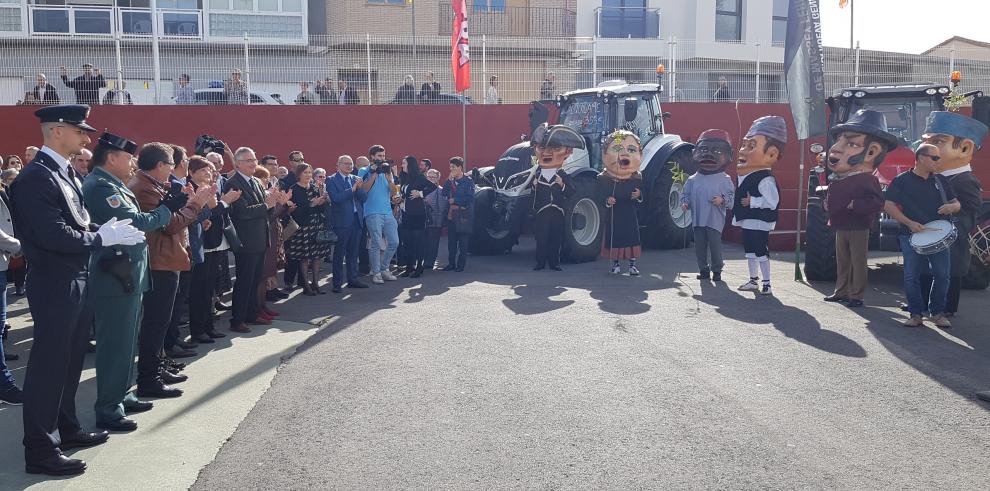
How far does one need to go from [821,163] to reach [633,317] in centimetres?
441

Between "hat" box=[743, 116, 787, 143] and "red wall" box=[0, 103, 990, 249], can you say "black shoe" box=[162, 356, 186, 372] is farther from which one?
"red wall" box=[0, 103, 990, 249]

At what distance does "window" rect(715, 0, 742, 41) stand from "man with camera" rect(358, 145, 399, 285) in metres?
20.8

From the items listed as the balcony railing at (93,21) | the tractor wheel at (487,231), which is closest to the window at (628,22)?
the balcony railing at (93,21)

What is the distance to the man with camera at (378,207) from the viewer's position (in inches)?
447

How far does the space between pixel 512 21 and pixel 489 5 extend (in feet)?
3.21

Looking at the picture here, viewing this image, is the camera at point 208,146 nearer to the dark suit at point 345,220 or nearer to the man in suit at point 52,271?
the dark suit at point 345,220

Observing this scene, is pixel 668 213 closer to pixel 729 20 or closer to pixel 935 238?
pixel 935 238

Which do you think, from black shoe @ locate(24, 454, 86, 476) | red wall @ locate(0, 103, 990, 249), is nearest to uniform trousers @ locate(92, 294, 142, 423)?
black shoe @ locate(24, 454, 86, 476)

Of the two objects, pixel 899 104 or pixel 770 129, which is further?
pixel 899 104

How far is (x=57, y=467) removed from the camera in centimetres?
471

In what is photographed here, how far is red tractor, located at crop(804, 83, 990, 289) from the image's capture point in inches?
422

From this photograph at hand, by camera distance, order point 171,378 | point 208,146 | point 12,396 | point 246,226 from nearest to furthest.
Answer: point 12,396, point 171,378, point 246,226, point 208,146

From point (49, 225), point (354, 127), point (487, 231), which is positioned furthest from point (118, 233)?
point (354, 127)

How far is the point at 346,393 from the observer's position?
628 cm
